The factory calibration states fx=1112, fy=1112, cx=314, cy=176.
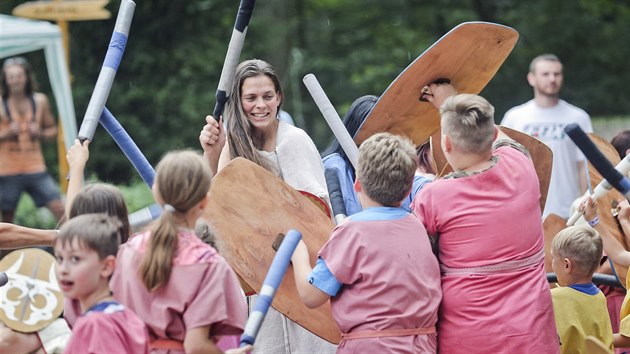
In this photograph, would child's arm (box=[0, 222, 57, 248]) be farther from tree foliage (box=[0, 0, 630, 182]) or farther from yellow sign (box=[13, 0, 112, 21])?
tree foliage (box=[0, 0, 630, 182])

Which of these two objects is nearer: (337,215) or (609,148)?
(337,215)

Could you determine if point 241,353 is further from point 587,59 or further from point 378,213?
point 587,59

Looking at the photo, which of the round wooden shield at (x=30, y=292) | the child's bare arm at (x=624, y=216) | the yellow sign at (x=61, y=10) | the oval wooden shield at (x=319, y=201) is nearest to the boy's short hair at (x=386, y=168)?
the oval wooden shield at (x=319, y=201)

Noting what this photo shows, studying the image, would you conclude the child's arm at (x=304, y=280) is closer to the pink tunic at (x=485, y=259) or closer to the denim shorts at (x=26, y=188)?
the pink tunic at (x=485, y=259)

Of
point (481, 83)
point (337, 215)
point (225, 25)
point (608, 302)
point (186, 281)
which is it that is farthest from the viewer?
point (225, 25)

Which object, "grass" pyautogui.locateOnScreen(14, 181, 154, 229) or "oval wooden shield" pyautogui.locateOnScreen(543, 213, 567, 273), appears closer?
"oval wooden shield" pyautogui.locateOnScreen(543, 213, 567, 273)

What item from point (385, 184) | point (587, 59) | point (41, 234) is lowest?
point (587, 59)

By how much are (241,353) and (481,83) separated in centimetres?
197

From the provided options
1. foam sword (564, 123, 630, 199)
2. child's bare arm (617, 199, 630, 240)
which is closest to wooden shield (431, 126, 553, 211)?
child's bare arm (617, 199, 630, 240)

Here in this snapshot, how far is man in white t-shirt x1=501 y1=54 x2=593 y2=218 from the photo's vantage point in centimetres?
857

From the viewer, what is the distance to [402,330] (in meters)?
3.82

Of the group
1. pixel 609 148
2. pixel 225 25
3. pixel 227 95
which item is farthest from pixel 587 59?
pixel 227 95

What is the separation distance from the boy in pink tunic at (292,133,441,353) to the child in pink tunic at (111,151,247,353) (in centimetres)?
41

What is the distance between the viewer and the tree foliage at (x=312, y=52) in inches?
669
